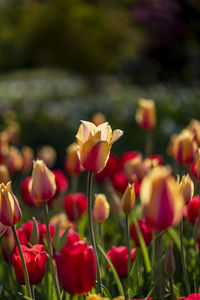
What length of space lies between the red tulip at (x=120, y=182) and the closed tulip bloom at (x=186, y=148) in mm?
396

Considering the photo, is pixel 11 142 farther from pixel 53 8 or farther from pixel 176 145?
pixel 53 8

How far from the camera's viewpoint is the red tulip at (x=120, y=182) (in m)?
1.88

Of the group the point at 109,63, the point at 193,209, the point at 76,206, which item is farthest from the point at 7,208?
the point at 109,63

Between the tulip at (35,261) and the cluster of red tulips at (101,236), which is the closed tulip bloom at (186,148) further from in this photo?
the tulip at (35,261)

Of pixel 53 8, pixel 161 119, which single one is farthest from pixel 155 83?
pixel 161 119

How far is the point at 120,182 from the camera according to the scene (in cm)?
190

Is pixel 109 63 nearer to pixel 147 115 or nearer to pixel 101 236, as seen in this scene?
pixel 147 115

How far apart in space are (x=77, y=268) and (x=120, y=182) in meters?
1.02

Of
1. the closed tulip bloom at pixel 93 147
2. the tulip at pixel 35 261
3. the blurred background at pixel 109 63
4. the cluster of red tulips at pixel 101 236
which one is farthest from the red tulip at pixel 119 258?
the blurred background at pixel 109 63

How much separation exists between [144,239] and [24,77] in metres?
25.1

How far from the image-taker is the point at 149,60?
1448 cm

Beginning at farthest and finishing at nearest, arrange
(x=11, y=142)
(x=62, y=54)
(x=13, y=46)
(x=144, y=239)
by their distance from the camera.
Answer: (x=13, y=46) < (x=62, y=54) < (x=11, y=142) < (x=144, y=239)

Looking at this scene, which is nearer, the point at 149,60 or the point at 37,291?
the point at 37,291

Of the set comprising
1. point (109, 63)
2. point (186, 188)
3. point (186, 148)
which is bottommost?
point (109, 63)
